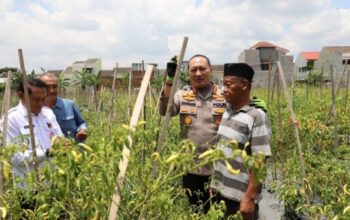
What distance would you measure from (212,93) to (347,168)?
4.15ft

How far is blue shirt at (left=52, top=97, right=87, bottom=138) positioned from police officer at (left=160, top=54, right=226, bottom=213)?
0.74m

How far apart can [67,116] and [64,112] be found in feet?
0.11

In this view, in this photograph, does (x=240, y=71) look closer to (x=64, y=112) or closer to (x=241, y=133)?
(x=241, y=133)

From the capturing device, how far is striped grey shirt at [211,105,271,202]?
2.02 metres

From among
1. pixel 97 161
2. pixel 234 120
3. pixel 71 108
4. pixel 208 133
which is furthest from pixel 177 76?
pixel 71 108

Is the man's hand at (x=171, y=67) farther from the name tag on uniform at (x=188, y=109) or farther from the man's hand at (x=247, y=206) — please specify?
the man's hand at (x=247, y=206)

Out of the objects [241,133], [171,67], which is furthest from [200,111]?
[241,133]

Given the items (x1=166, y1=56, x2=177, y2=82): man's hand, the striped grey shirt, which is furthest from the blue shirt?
the striped grey shirt

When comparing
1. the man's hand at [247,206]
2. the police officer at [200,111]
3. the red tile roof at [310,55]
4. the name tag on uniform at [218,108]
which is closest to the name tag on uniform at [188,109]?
the police officer at [200,111]

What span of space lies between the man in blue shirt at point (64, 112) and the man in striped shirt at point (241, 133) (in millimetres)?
1119

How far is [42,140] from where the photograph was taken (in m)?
2.22

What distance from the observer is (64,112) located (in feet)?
9.52

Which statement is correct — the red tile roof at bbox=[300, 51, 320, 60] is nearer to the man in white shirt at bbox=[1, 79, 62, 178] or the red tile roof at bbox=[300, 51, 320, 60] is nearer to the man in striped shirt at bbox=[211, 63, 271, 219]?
the man in striped shirt at bbox=[211, 63, 271, 219]

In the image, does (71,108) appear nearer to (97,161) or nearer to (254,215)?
(254,215)
